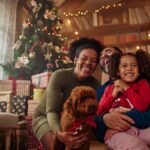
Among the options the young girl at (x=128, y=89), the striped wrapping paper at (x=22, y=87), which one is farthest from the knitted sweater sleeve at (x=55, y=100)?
the striped wrapping paper at (x=22, y=87)

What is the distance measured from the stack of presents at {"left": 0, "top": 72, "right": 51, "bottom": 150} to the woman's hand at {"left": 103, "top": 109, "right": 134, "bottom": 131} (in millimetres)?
1527

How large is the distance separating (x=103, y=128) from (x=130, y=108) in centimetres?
19

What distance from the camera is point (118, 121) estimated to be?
1.41m

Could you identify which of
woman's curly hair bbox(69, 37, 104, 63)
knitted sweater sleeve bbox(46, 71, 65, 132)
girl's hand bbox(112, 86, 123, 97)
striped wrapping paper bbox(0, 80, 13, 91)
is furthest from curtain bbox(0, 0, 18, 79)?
girl's hand bbox(112, 86, 123, 97)

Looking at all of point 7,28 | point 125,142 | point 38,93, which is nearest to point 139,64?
point 125,142

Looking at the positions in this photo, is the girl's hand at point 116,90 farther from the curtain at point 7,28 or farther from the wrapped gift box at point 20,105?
the curtain at point 7,28

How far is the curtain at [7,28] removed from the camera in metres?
4.29

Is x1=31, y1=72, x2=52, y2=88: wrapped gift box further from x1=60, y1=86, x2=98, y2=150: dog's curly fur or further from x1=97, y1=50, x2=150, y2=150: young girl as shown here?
x1=60, y1=86, x2=98, y2=150: dog's curly fur

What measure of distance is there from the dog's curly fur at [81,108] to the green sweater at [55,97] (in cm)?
21

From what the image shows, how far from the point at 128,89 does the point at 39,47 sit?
2.66 meters

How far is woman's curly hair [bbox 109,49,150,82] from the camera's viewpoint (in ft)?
5.33

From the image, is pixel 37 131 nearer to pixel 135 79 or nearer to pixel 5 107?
pixel 135 79

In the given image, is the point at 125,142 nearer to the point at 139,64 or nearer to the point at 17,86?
the point at 139,64

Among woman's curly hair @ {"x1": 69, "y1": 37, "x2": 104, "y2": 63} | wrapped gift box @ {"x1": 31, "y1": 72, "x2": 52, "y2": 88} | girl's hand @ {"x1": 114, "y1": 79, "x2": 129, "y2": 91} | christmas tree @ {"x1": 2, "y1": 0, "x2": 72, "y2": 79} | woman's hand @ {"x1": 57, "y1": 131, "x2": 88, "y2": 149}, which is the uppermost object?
christmas tree @ {"x1": 2, "y1": 0, "x2": 72, "y2": 79}
